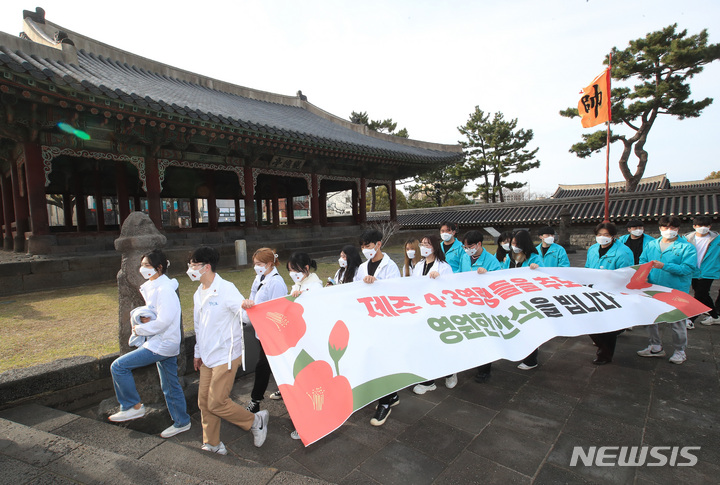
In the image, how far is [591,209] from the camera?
16.7 metres

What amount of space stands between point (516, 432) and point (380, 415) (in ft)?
3.81

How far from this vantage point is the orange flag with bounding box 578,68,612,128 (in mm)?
12688

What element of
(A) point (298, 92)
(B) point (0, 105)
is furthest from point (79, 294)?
(A) point (298, 92)

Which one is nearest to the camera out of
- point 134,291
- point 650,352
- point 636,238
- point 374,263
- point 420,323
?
point 420,323

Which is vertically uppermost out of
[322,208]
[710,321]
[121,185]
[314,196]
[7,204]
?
[121,185]

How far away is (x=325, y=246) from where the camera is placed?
13867 mm

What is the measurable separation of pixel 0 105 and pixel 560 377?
1111 cm

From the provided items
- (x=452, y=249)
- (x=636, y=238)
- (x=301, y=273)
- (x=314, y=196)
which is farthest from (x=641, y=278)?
(x=314, y=196)

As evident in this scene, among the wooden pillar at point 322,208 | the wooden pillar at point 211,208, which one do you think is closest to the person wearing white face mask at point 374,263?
the wooden pillar at point 211,208

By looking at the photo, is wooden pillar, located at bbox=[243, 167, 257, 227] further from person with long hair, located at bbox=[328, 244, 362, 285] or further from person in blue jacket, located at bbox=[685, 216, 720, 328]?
person in blue jacket, located at bbox=[685, 216, 720, 328]

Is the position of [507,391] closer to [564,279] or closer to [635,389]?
[635,389]

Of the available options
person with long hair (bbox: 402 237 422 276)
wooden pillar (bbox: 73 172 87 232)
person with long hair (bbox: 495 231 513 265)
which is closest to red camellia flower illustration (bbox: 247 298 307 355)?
person with long hair (bbox: 402 237 422 276)

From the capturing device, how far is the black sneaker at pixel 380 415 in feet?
10.5

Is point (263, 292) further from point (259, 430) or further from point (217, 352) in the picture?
point (259, 430)
